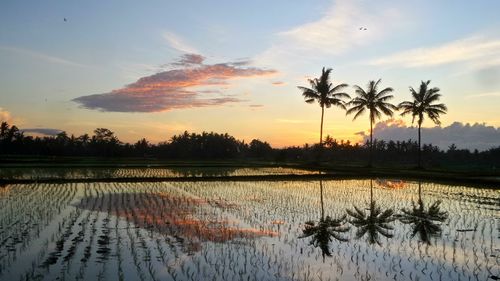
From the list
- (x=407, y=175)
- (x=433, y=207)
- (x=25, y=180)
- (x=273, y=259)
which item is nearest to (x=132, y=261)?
(x=273, y=259)

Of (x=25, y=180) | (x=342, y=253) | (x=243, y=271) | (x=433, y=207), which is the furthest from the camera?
(x=25, y=180)

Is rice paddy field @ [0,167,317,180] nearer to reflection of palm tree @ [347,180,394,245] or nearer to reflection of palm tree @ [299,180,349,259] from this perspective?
reflection of palm tree @ [347,180,394,245]

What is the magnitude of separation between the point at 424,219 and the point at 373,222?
1.71 m

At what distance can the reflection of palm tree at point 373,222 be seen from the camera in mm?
10625

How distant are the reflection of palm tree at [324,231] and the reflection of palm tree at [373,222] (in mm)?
419

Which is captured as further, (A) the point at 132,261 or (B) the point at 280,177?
(B) the point at 280,177

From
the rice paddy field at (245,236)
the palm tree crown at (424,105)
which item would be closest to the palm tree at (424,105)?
the palm tree crown at (424,105)

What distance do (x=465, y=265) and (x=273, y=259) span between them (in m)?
3.44

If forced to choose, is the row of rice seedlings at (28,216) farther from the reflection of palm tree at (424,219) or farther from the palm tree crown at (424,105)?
the palm tree crown at (424,105)

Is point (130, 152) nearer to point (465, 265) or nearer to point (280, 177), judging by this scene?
point (280, 177)

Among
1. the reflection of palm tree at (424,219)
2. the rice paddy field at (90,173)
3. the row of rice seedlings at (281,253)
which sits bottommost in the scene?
the row of rice seedlings at (281,253)

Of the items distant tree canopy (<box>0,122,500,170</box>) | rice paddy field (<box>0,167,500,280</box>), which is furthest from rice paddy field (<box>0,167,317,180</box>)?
distant tree canopy (<box>0,122,500,170</box>)

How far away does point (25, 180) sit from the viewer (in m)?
22.5

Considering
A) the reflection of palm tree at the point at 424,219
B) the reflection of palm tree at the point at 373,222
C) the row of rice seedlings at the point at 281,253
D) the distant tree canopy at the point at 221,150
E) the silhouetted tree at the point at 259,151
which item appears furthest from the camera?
the silhouetted tree at the point at 259,151
